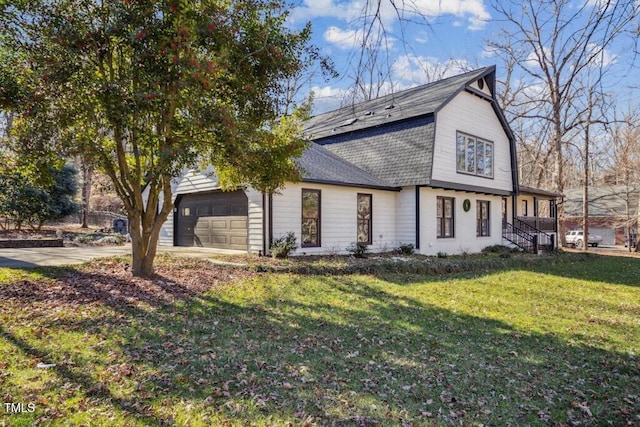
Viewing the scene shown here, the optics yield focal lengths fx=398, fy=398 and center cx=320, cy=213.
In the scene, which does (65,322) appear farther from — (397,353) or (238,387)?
(397,353)

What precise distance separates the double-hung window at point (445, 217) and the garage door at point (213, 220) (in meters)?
7.74

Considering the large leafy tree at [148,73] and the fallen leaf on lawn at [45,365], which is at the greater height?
the large leafy tree at [148,73]

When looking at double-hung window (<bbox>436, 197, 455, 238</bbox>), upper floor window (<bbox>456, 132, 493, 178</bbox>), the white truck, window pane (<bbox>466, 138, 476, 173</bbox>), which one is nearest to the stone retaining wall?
double-hung window (<bbox>436, 197, 455, 238</bbox>)

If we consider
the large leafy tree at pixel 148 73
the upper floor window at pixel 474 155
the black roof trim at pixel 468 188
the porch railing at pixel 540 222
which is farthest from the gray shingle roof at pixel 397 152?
the porch railing at pixel 540 222

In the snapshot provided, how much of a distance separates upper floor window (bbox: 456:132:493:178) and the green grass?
8.67 m

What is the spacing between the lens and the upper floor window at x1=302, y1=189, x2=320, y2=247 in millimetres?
13102

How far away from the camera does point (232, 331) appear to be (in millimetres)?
5527

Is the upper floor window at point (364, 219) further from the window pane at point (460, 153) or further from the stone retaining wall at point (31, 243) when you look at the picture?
the stone retaining wall at point (31, 243)

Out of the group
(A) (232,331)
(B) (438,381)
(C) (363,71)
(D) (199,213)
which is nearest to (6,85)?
(A) (232,331)

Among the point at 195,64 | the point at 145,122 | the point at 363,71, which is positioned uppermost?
the point at 195,64

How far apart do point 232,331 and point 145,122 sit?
4.36m

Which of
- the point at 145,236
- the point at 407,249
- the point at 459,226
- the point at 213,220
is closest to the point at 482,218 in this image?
the point at 459,226

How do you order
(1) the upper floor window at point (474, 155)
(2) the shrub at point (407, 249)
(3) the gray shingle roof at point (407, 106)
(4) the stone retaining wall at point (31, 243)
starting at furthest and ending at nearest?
(1) the upper floor window at point (474, 155) → (3) the gray shingle roof at point (407, 106) → (2) the shrub at point (407, 249) → (4) the stone retaining wall at point (31, 243)

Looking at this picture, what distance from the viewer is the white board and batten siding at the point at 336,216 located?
494 inches
